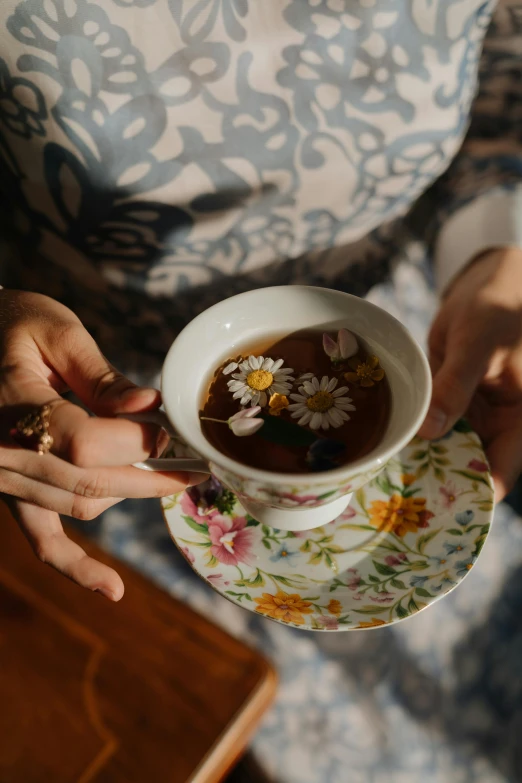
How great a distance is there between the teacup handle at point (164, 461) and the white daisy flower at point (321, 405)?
12 cm

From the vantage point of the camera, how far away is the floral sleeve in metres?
0.94

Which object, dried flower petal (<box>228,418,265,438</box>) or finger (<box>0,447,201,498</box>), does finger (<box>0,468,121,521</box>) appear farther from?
dried flower petal (<box>228,418,265,438</box>)

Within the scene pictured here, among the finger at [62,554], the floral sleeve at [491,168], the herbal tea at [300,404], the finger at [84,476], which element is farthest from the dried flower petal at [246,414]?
the floral sleeve at [491,168]

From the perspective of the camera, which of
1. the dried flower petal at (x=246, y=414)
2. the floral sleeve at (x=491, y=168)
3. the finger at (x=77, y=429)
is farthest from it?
the floral sleeve at (x=491, y=168)

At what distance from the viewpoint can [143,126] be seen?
74 centimetres

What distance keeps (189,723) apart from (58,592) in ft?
0.88

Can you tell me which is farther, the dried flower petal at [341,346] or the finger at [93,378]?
the dried flower petal at [341,346]

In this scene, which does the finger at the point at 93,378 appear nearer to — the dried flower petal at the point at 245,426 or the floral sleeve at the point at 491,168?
the dried flower petal at the point at 245,426

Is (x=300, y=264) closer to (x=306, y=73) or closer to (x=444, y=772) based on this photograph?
(x=306, y=73)

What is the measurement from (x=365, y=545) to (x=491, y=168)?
2.36 ft

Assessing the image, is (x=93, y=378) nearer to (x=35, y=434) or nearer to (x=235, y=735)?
(x=35, y=434)

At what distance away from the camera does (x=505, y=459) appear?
0.80 meters

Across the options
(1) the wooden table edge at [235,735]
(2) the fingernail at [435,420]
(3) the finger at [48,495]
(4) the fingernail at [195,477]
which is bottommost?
(1) the wooden table edge at [235,735]

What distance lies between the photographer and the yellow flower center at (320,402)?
2.12 ft
